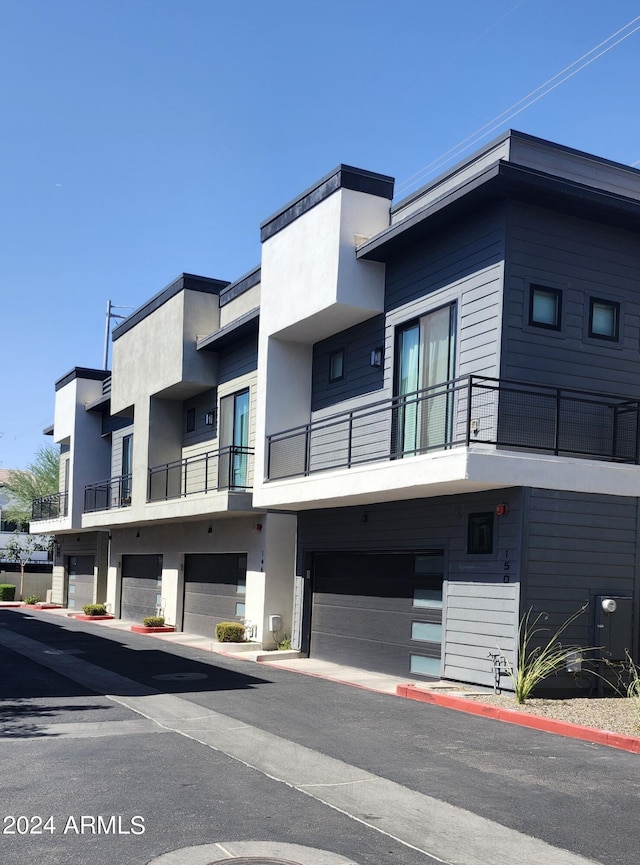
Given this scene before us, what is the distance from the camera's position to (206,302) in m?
24.7

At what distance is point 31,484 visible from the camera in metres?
57.9

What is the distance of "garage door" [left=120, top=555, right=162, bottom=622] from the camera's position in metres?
28.6

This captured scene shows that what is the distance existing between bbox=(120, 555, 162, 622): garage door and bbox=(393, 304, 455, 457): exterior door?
45.4 feet

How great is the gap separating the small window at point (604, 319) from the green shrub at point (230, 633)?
1022 centimetres

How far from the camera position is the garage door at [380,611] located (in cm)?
1595

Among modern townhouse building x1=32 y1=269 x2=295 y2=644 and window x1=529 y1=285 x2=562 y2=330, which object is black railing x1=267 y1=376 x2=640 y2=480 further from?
modern townhouse building x1=32 y1=269 x2=295 y2=644

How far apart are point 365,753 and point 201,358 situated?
16.0 m

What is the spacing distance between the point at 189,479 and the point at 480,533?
1272 cm

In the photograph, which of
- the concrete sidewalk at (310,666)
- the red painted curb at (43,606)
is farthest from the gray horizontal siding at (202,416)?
the red painted curb at (43,606)

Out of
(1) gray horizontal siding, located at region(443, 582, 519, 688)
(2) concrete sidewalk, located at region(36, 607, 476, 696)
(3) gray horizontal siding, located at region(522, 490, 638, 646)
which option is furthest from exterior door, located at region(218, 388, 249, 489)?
(3) gray horizontal siding, located at region(522, 490, 638, 646)

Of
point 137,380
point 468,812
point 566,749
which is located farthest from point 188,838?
point 137,380

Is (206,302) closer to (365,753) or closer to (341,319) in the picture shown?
(341,319)

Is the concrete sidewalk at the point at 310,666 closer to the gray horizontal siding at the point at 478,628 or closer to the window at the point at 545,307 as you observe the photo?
the gray horizontal siding at the point at 478,628

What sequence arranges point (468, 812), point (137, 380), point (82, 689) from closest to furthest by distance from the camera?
point (468, 812) < point (82, 689) < point (137, 380)
